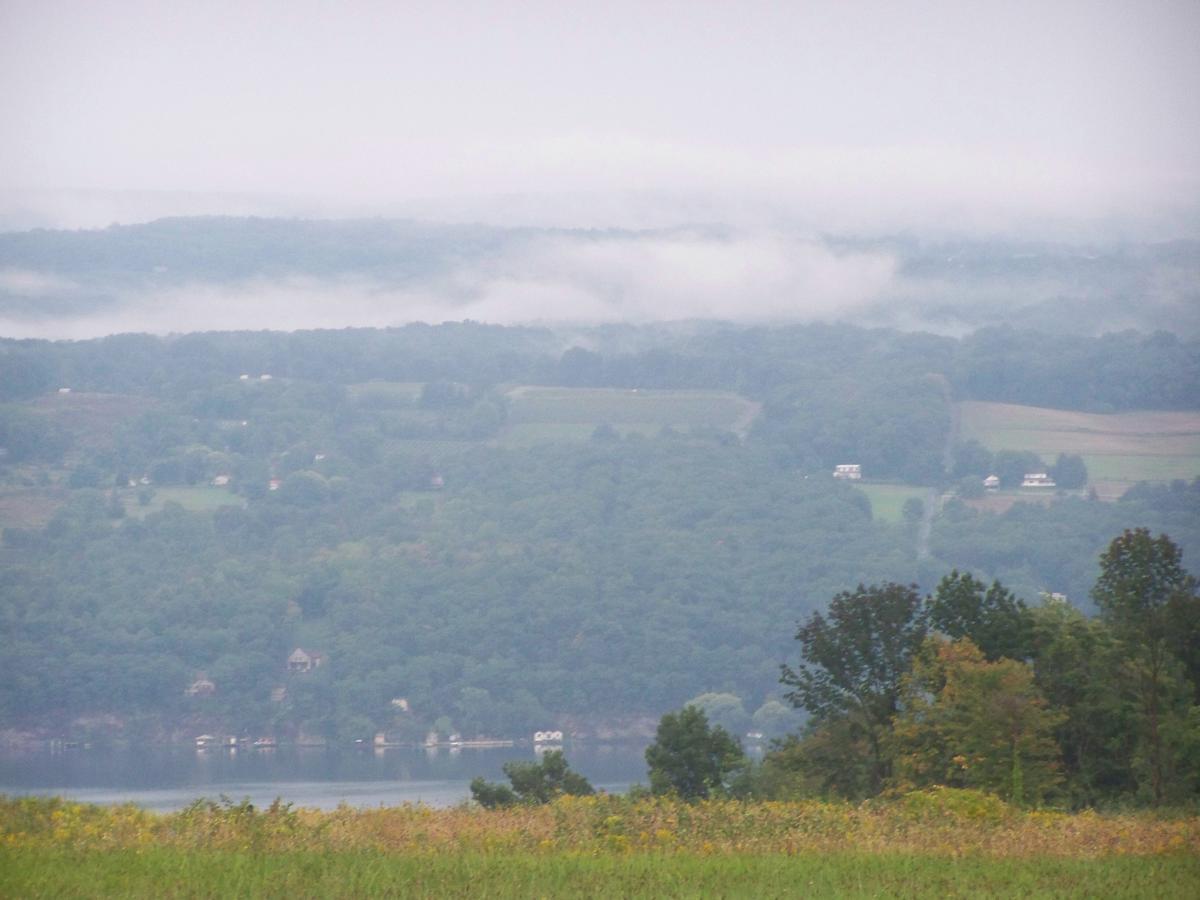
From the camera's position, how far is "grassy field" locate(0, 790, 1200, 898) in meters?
14.6

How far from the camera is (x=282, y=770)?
10606cm

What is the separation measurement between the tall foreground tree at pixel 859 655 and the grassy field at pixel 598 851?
61.3 ft

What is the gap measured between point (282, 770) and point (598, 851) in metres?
94.0

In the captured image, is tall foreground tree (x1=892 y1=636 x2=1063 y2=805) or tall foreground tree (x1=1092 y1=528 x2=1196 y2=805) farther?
tall foreground tree (x1=1092 y1=528 x2=1196 y2=805)

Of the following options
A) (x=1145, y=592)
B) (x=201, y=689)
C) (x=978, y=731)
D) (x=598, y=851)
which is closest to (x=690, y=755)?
(x=1145, y=592)

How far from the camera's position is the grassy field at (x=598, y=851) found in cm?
1462

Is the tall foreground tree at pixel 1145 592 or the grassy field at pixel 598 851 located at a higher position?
the tall foreground tree at pixel 1145 592

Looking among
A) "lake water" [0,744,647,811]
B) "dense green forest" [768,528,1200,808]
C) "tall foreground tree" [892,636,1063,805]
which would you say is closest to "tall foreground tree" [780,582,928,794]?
"dense green forest" [768,528,1200,808]

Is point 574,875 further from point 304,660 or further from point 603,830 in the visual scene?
point 304,660

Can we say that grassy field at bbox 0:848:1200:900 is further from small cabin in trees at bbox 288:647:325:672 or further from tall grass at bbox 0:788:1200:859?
small cabin in trees at bbox 288:647:325:672

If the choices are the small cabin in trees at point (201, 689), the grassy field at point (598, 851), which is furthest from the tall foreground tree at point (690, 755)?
the small cabin in trees at point (201, 689)

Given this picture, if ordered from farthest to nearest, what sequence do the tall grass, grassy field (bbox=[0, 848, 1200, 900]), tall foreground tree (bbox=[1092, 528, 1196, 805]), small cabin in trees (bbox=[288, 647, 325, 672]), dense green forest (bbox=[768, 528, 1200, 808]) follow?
1. small cabin in trees (bbox=[288, 647, 325, 672])
2. tall foreground tree (bbox=[1092, 528, 1196, 805])
3. dense green forest (bbox=[768, 528, 1200, 808])
4. the tall grass
5. grassy field (bbox=[0, 848, 1200, 900])

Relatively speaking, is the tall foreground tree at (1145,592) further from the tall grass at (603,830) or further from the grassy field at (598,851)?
the grassy field at (598,851)

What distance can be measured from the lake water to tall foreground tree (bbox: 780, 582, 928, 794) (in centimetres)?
3436
